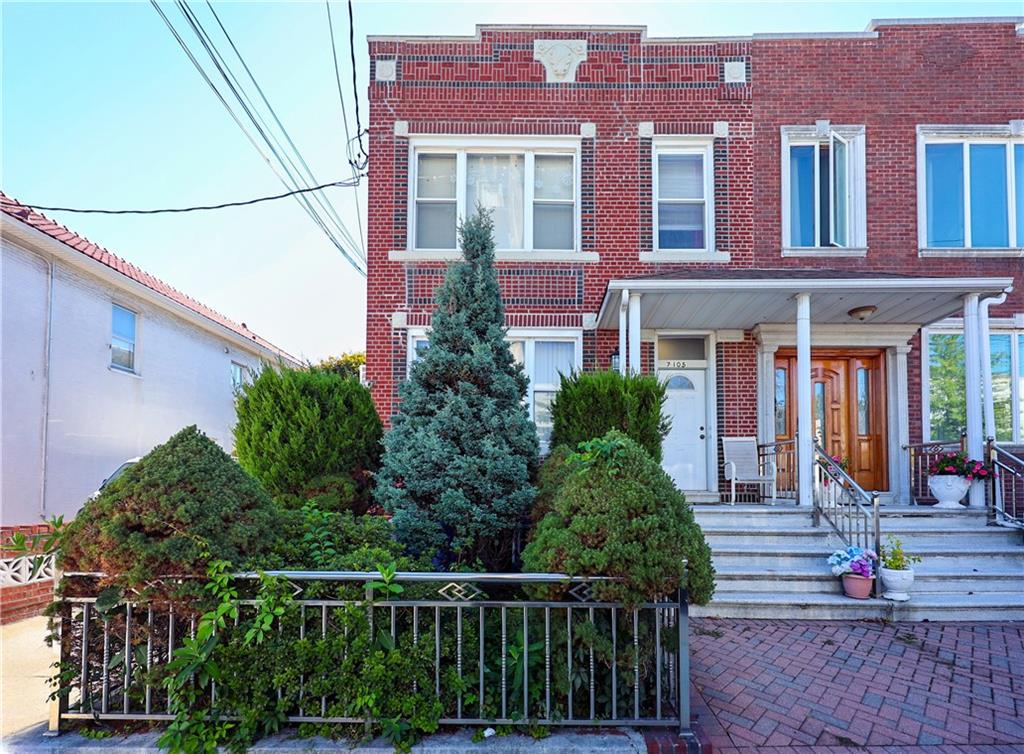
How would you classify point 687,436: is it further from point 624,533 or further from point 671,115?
point 624,533

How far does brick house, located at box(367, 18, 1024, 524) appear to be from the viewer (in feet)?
29.8

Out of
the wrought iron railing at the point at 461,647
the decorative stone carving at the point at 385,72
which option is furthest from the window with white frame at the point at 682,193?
the wrought iron railing at the point at 461,647

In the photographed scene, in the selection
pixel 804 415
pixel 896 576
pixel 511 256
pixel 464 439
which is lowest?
pixel 896 576

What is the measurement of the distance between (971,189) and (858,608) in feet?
24.7

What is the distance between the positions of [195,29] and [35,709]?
8402 millimetres

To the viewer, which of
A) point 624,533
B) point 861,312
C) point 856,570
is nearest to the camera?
point 624,533

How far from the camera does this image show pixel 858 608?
18.6ft

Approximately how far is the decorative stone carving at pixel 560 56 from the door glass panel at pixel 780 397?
588 centimetres

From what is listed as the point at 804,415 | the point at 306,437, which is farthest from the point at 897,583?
the point at 306,437

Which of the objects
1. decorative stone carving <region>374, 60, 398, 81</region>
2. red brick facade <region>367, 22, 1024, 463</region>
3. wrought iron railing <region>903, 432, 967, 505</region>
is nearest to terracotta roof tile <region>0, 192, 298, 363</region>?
red brick facade <region>367, 22, 1024, 463</region>

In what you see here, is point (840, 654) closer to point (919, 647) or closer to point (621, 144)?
point (919, 647)

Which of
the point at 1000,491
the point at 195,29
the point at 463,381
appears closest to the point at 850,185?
the point at 1000,491

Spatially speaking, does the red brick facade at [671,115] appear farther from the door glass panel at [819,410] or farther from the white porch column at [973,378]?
the white porch column at [973,378]

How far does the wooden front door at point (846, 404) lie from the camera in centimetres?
920
